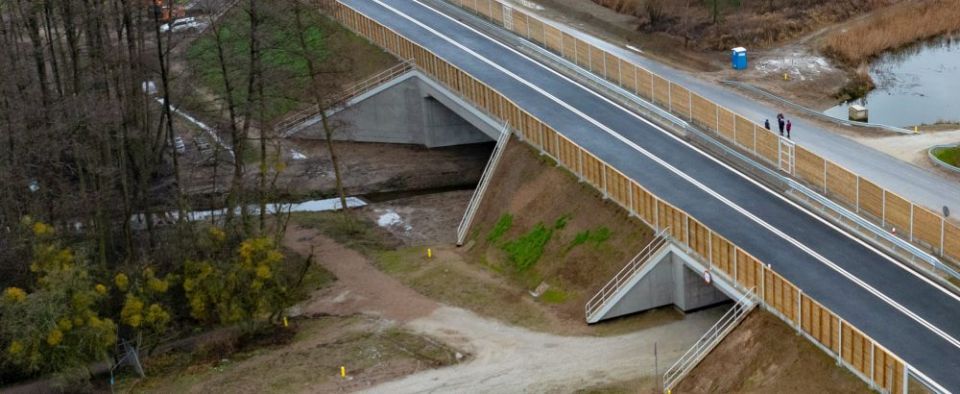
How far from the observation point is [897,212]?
39781 millimetres

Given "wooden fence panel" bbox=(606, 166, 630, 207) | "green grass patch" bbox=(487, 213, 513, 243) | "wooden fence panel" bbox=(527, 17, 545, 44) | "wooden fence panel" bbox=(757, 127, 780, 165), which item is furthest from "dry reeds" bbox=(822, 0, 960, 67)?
"wooden fence panel" bbox=(606, 166, 630, 207)

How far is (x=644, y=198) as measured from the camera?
44.8 metres

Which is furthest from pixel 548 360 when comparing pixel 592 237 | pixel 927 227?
pixel 927 227

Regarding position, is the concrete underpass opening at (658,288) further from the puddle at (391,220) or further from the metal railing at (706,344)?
the puddle at (391,220)

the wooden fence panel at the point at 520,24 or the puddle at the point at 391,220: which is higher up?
the wooden fence panel at the point at 520,24

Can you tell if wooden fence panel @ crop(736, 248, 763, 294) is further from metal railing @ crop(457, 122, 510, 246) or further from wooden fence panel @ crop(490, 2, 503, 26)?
wooden fence panel @ crop(490, 2, 503, 26)

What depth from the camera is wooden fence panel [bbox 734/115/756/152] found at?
48250 millimetres

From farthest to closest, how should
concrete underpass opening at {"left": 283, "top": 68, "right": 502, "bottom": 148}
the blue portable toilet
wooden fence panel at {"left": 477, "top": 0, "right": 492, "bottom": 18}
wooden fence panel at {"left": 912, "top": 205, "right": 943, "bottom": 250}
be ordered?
1. wooden fence panel at {"left": 477, "top": 0, "right": 492, "bottom": 18}
2. concrete underpass opening at {"left": 283, "top": 68, "right": 502, "bottom": 148}
3. the blue portable toilet
4. wooden fence panel at {"left": 912, "top": 205, "right": 943, "bottom": 250}

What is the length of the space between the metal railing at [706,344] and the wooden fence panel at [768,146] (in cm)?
964

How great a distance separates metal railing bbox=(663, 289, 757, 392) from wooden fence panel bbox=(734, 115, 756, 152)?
36.8 feet

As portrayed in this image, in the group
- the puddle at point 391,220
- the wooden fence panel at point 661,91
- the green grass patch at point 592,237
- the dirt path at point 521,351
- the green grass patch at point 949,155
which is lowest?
the puddle at point 391,220

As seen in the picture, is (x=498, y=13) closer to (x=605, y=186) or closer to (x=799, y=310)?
(x=605, y=186)

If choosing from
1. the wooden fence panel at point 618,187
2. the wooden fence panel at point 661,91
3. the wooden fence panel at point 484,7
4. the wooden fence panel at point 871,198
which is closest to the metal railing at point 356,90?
the wooden fence panel at point 484,7

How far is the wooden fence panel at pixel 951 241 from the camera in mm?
37062
